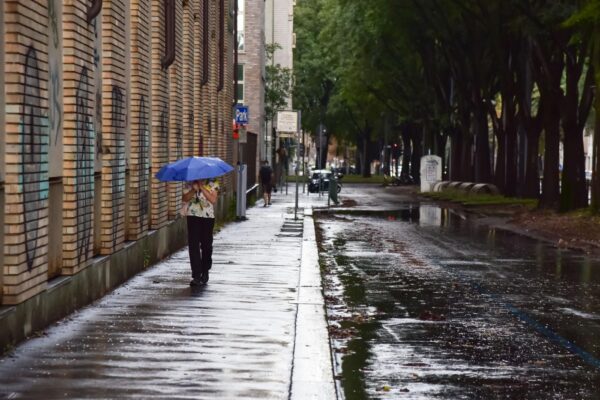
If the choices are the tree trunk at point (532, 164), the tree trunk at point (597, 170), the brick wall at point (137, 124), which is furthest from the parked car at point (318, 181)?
the brick wall at point (137, 124)

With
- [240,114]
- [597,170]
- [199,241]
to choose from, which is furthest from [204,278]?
[240,114]

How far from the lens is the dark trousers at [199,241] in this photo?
16500 mm

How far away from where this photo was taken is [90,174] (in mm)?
14359

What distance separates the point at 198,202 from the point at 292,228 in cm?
1565

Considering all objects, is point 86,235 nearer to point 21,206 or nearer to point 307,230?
point 21,206

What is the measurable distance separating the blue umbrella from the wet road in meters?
2.17

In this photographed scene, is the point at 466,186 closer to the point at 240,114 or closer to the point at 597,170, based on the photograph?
the point at 240,114

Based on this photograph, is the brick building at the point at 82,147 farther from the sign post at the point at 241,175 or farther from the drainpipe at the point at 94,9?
the sign post at the point at 241,175

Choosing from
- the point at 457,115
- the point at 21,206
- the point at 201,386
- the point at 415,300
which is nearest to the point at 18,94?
the point at 21,206

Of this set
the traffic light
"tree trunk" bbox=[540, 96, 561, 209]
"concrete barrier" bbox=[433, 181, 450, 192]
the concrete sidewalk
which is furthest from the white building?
the concrete sidewalk

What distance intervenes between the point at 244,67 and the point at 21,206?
4942 centimetres

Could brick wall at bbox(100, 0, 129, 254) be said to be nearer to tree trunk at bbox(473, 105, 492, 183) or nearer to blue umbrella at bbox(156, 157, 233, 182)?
blue umbrella at bbox(156, 157, 233, 182)

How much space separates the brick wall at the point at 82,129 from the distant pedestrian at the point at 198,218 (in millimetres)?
874

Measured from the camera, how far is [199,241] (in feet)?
54.9
